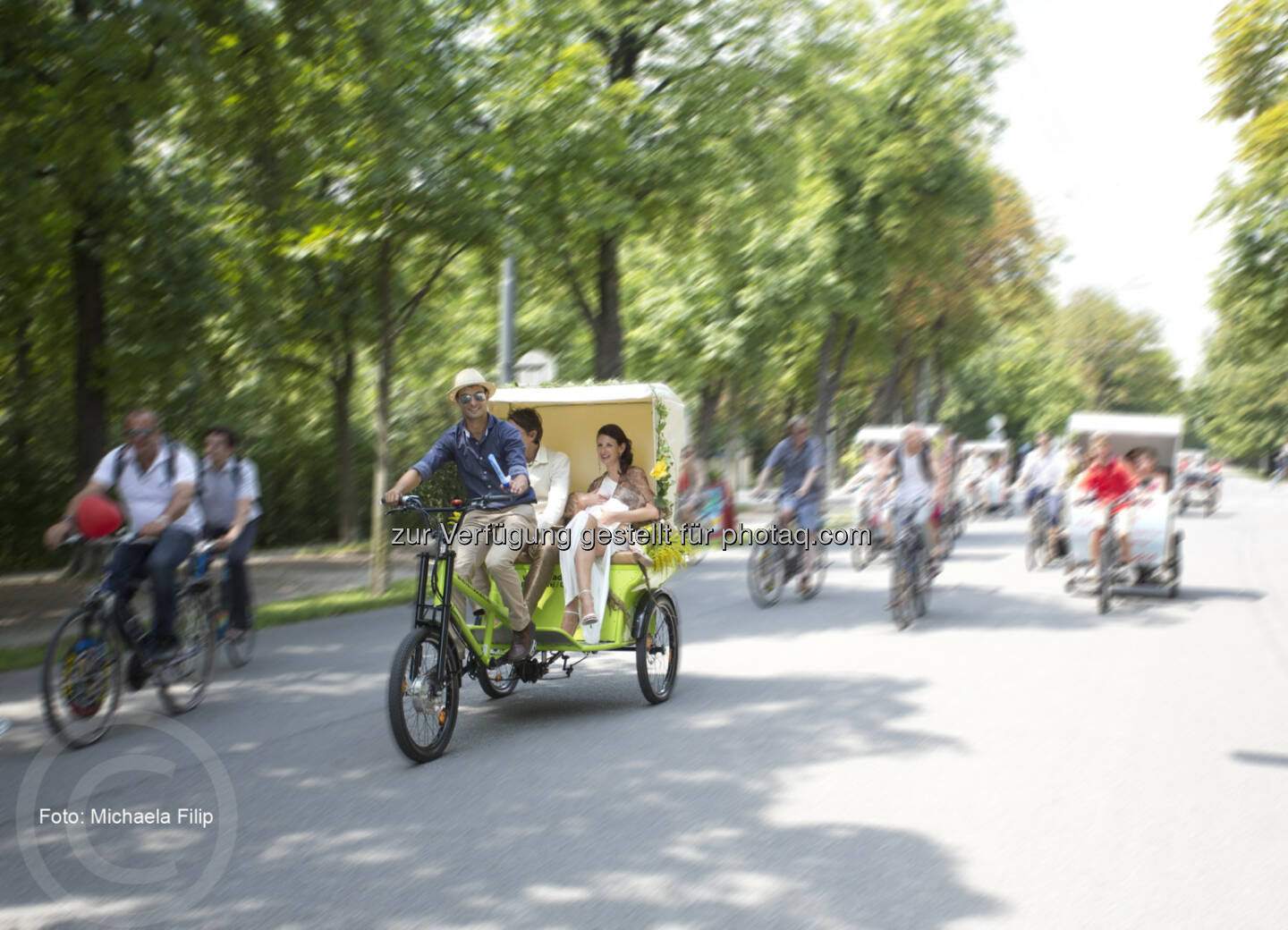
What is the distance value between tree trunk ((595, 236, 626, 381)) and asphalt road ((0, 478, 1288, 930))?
38.3ft

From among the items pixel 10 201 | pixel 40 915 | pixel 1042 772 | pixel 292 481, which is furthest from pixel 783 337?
pixel 40 915

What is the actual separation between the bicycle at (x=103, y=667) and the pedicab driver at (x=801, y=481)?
7371mm

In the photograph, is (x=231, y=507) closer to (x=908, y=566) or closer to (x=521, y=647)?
(x=521, y=647)

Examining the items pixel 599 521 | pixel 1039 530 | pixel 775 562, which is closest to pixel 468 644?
pixel 599 521

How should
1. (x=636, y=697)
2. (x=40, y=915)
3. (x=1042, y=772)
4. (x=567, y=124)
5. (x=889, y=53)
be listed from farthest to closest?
(x=889, y=53) → (x=567, y=124) → (x=636, y=697) → (x=1042, y=772) → (x=40, y=915)

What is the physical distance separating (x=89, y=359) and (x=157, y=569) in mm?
9576

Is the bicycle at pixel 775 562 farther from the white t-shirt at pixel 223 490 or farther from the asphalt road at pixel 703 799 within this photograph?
the white t-shirt at pixel 223 490

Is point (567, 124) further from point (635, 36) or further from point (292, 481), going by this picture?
point (292, 481)

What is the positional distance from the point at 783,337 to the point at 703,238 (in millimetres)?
3578

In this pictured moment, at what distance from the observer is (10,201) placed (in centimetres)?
1091

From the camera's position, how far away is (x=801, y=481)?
13.7 m

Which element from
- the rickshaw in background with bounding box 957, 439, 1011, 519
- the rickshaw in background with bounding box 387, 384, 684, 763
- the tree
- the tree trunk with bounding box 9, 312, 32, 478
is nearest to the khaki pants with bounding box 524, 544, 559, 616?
the rickshaw in background with bounding box 387, 384, 684, 763

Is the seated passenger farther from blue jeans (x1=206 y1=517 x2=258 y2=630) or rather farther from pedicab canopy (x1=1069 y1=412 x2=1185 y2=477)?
blue jeans (x1=206 y1=517 x2=258 y2=630)

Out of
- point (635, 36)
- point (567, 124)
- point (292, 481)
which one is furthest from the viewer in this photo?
point (292, 481)
